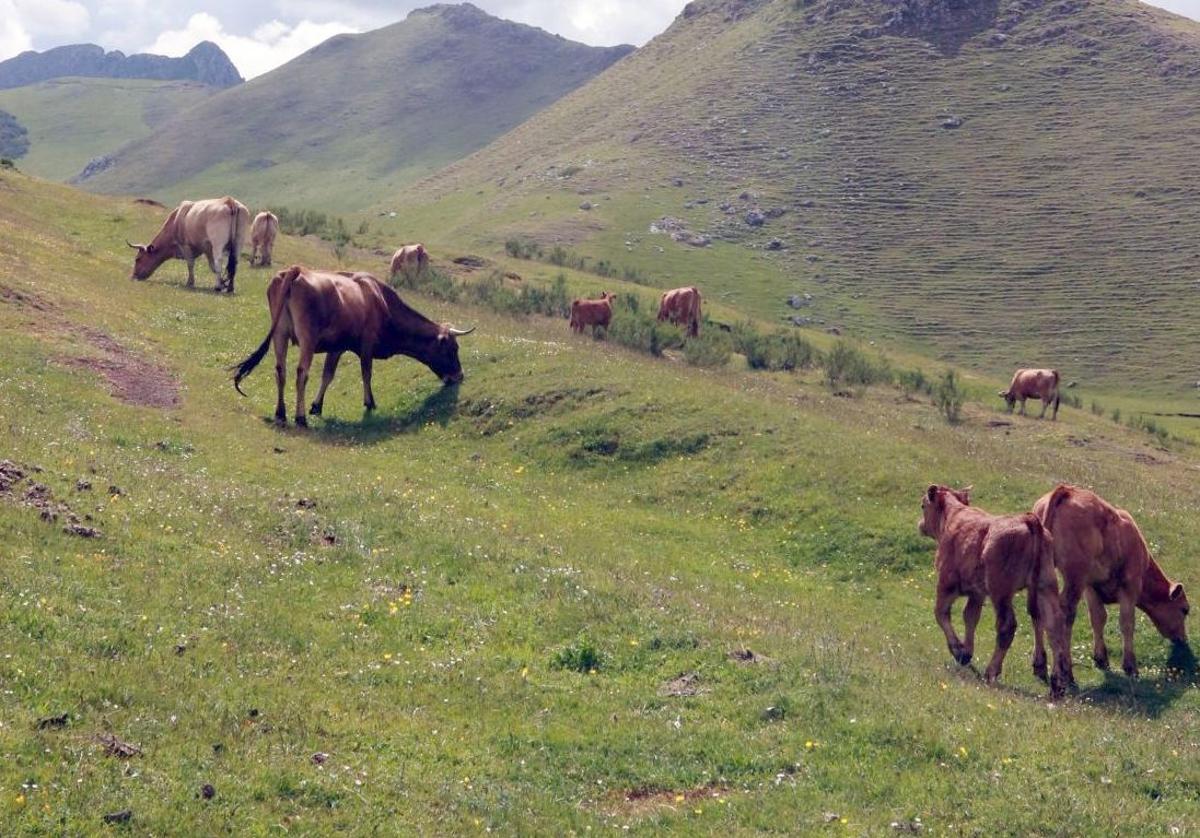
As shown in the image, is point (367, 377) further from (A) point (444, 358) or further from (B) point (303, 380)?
(B) point (303, 380)

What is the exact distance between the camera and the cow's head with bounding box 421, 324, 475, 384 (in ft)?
92.7

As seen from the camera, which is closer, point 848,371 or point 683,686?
point 683,686

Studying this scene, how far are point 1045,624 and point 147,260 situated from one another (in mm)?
31478

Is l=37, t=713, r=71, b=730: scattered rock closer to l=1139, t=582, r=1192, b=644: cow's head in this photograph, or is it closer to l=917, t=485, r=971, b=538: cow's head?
l=917, t=485, r=971, b=538: cow's head

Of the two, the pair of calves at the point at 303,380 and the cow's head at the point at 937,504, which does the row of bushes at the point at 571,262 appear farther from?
the cow's head at the point at 937,504

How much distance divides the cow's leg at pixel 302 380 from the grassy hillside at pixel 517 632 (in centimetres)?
72

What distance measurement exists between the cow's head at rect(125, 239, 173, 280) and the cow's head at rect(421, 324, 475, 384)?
46.4 ft

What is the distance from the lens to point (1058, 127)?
369 ft

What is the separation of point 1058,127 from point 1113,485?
318 ft

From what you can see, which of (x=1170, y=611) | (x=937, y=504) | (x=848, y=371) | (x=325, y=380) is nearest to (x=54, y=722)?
(x=937, y=504)

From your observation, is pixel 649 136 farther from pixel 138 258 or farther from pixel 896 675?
pixel 896 675

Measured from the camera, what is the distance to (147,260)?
124ft

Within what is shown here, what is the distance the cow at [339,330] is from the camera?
25375 mm

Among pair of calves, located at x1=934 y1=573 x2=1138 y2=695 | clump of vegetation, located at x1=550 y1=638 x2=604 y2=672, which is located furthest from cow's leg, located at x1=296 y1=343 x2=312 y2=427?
pair of calves, located at x1=934 y1=573 x2=1138 y2=695
